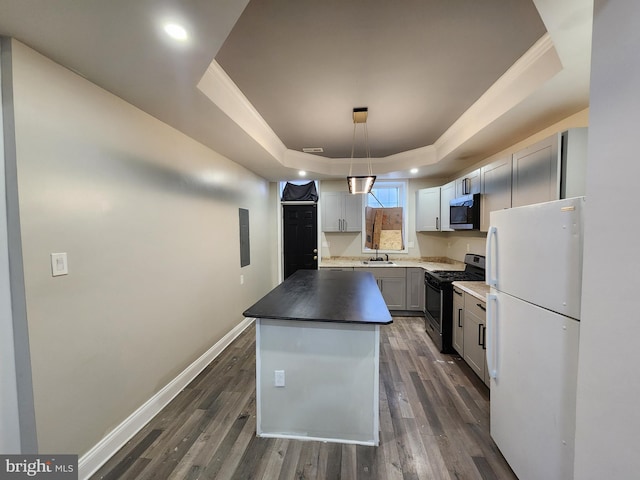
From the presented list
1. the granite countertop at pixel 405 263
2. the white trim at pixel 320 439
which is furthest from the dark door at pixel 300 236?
the white trim at pixel 320 439

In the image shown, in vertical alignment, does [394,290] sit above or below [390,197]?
below

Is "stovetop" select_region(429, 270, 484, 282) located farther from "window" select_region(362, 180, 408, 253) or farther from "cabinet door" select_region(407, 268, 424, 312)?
"window" select_region(362, 180, 408, 253)

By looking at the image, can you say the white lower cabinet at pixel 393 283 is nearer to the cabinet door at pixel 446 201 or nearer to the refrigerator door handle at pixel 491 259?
the cabinet door at pixel 446 201

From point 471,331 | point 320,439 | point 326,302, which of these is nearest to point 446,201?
point 471,331

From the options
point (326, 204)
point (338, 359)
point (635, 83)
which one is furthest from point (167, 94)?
point (326, 204)

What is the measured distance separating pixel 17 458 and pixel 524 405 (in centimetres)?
271

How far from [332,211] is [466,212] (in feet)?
7.54

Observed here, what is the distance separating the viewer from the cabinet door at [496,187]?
2.56m

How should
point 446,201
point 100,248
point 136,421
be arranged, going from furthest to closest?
point 446,201 → point 136,421 → point 100,248

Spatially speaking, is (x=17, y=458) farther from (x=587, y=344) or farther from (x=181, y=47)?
(x=587, y=344)

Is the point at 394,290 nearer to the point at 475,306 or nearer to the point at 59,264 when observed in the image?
the point at 475,306

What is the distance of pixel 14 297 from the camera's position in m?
1.28

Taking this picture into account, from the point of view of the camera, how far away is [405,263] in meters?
4.52

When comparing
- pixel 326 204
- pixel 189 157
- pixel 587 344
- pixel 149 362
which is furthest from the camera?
pixel 326 204
